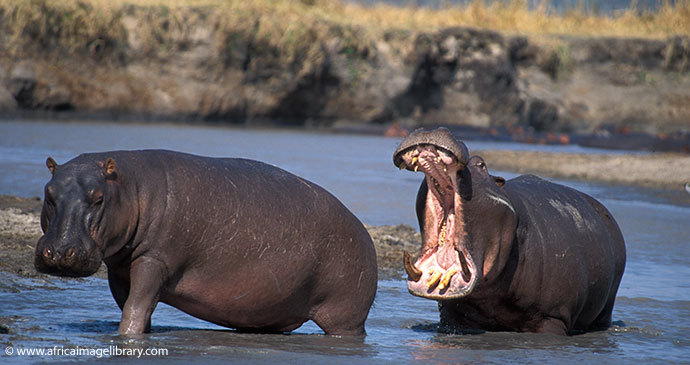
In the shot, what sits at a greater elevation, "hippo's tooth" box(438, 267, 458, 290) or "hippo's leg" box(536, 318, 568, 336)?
"hippo's tooth" box(438, 267, 458, 290)

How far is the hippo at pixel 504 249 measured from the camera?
4.55 m

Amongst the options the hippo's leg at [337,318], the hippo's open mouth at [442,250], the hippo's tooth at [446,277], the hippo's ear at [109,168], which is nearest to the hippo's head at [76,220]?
the hippo's ear at [109,168]

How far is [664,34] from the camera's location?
2669cm

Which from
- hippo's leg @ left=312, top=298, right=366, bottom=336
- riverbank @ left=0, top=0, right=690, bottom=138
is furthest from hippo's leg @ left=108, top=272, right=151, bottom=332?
riverbank @ left=0, top=0, right=690, bottom=138

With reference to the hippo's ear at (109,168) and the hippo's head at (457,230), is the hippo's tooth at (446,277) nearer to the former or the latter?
the hippo's head at (457,230)

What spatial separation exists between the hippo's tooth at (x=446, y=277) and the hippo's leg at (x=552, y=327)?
2.45 ft

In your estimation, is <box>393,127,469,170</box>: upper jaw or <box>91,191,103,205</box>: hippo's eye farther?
<box>393,127,469,170</box>: upper jaw

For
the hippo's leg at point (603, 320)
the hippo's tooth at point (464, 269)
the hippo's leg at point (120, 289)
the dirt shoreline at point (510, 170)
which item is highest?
the hippo's tooth at point (464, 269)

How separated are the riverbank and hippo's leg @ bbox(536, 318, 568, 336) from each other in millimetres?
13869

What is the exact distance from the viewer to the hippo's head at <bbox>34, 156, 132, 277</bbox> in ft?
12.8

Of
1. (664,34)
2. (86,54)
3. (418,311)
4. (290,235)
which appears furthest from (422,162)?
(664,34)

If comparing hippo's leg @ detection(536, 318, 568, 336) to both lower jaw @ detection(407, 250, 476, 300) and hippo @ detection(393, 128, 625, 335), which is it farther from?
lower jaw @ detection(407, 250, 476, 300)

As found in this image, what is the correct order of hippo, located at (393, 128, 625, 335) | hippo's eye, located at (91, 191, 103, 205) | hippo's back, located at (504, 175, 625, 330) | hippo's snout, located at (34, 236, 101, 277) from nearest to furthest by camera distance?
hippo's snout, located at (34, 236, 101, 277), hippo's eye, located at (91, 191, 103, 205), hippo, located at (393, 128, 625, 335), hippo's back, located at (504, 175, 625, 330)

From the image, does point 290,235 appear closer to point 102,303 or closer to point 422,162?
point 422,162
